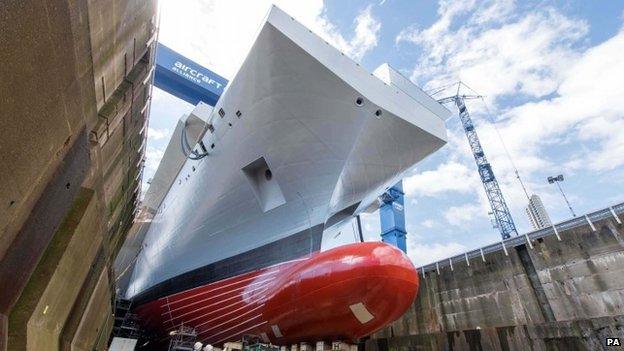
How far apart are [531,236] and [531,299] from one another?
4.92 ft

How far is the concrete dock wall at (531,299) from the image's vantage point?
232 inches

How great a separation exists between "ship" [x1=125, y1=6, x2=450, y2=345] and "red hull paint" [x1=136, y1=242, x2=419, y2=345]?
2 centimetres

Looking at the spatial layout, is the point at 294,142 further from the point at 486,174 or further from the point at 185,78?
the point at 486,174

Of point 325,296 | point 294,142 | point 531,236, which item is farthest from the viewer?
point 294,142

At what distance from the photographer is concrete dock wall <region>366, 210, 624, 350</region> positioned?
5902mm

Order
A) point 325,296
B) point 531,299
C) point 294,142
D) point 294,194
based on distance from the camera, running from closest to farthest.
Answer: point 325,296 < point 531,299 < point 294,142 < point 294,194

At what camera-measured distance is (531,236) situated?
8297 millimetres

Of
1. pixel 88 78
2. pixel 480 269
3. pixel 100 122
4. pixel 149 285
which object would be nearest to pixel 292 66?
pixel 100 122

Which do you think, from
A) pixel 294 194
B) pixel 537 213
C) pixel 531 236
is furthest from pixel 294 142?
pixel 537 213

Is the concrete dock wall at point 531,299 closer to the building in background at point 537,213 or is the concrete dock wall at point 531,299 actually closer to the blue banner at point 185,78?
the blue banner at point 185,78

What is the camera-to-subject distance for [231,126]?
9.46m

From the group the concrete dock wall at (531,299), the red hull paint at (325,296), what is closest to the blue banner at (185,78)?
the red hull paint at (325,296)

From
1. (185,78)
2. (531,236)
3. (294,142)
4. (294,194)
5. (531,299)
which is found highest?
(185,78)

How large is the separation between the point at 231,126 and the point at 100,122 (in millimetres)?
5379
